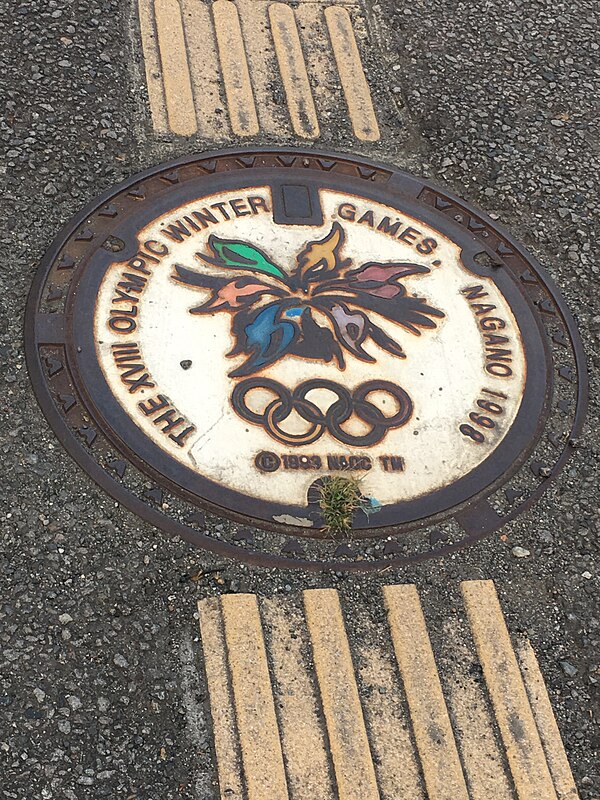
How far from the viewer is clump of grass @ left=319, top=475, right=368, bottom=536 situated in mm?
3070

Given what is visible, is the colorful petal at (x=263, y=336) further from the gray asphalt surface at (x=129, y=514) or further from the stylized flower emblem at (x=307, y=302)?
the gray asphalt surface at (x=129, y=514)

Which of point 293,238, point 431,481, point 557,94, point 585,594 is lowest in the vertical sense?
point 585,594

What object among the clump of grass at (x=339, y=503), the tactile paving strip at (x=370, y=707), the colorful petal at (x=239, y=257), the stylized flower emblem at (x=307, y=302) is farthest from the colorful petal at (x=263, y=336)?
the tactile paving strip at (x=370, y=707)

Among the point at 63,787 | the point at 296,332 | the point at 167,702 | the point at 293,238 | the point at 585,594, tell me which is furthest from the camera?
the point at 293,238

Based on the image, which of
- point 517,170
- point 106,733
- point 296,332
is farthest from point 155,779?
point 517,170

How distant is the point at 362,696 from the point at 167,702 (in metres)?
0.52

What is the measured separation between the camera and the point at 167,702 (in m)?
2.66

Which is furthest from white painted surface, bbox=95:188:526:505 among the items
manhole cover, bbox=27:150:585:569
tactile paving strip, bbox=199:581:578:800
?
tactile paving strip, bbox=199:581:578:800

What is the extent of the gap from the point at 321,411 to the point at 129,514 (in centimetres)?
72

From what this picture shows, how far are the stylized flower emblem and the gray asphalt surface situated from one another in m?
0.60

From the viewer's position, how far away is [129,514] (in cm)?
301

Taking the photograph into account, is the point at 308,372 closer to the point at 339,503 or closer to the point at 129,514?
the point at 339,503

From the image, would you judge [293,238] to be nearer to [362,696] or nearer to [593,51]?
[362,696]

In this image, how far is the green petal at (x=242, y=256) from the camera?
3.67 m
